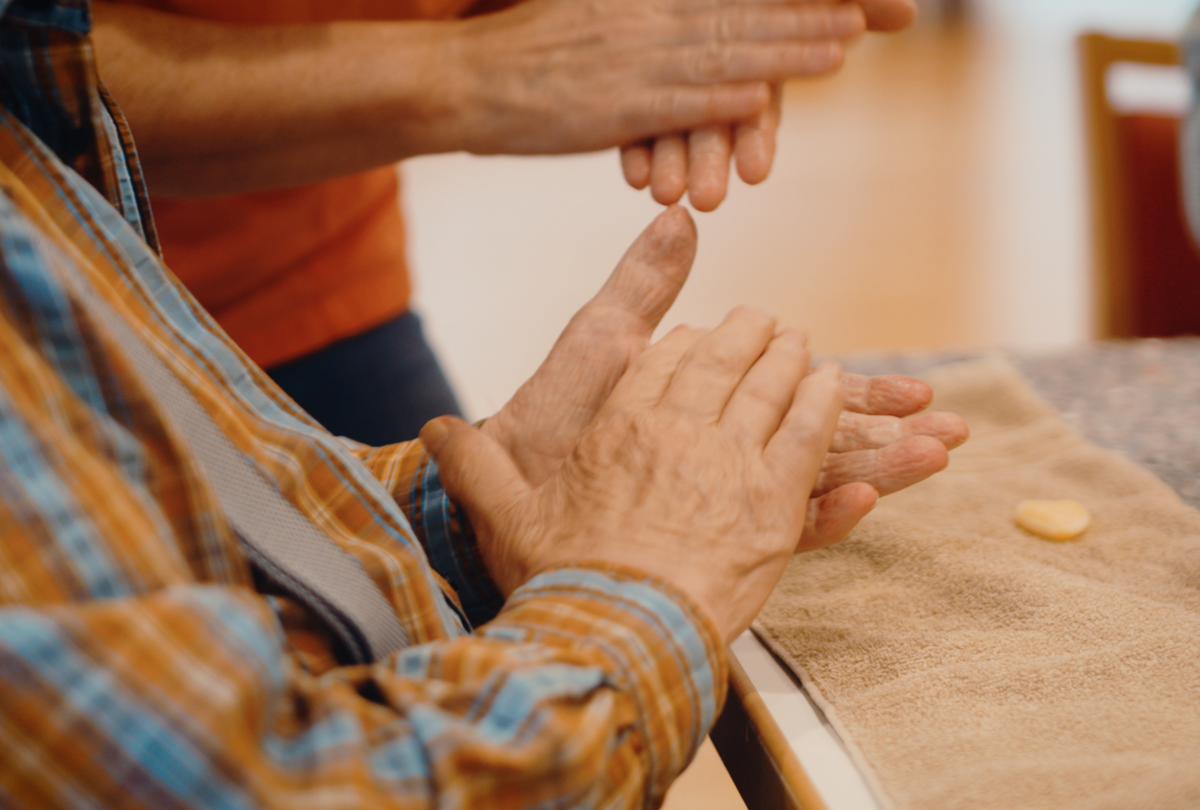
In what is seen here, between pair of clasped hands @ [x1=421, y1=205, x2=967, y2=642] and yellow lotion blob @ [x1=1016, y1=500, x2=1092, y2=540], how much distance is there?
9 cm

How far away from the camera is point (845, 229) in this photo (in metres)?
3.01

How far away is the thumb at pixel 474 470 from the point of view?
580mm

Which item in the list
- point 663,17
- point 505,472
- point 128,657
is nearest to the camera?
point 128,657

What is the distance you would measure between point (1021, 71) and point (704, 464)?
436 cm

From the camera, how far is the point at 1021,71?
412cm

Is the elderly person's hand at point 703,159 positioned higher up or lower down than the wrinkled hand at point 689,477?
higher up

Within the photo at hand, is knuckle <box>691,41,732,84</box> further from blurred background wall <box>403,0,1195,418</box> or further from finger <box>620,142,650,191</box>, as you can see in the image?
blurred background wall <box>403,0,1195,418</box>

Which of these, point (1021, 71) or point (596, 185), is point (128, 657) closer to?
point (596, 185)

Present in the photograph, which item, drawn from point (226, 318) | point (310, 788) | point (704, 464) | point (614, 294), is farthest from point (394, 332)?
point (310, 788)

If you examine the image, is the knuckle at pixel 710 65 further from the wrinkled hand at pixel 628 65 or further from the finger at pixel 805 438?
the finger at pixel 805 438

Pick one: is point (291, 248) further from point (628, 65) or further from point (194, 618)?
point (194, 618)

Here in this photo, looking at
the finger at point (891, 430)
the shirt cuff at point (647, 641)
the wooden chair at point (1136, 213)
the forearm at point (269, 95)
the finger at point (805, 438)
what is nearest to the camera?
the shirt cuff at point (647, 641)

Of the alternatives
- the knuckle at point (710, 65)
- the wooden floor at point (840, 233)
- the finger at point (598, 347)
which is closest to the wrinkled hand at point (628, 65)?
the knuckle at point (710, 65)

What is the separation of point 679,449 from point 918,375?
50 cm
